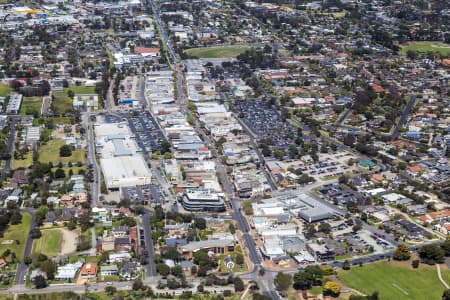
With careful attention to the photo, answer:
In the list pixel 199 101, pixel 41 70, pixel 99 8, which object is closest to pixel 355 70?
pixel 199 101

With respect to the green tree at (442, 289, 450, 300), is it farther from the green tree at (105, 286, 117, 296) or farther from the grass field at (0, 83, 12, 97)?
the grass field at (0, 83, 12, 97)

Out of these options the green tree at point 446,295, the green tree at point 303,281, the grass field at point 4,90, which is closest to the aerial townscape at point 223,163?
the green tree at point 303,281

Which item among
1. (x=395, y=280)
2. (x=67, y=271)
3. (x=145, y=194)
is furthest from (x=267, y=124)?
(x=67, y=271)

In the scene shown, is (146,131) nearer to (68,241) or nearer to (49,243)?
(68,241)

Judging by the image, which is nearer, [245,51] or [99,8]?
[245,51]

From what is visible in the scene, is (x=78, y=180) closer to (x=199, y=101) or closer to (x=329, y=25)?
(x=199, y=101)

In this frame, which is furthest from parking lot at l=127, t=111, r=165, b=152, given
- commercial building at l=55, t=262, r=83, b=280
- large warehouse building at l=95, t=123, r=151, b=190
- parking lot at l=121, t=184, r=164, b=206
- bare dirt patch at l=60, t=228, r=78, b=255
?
commercial building at l=55, t=262, r=83, b=280

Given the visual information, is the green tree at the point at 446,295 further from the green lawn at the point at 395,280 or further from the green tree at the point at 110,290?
the green tree at the point at 110,290
